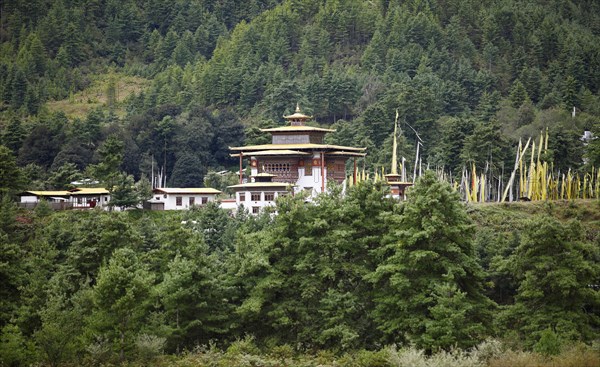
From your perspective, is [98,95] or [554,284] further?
[98,95]

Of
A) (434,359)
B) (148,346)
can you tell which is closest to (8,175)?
(148,346)

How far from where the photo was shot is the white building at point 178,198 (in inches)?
2479

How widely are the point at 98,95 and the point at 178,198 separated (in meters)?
52.1

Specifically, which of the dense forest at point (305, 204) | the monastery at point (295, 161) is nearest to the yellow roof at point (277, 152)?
the monastery at point (295, 161)

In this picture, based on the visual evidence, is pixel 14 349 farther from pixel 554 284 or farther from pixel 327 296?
pixel 554 284

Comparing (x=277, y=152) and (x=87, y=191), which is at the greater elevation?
(x=277, y=152)

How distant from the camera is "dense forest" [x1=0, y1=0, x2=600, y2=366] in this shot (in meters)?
35.9

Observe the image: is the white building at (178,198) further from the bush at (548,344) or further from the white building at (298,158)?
the bush at (548,344)

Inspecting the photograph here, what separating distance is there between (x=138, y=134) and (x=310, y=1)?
46271mm

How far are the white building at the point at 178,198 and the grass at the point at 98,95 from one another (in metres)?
39.0

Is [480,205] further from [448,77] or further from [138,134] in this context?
[448,77]

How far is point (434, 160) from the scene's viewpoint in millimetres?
73812

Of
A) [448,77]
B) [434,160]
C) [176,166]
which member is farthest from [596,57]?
[176,166]

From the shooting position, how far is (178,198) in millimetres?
63375
